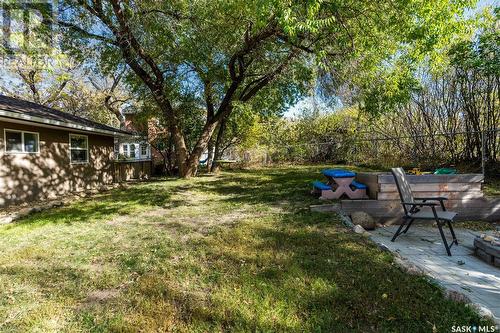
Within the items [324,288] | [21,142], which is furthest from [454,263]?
[21,142]

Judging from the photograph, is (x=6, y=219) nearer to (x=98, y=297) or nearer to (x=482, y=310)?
(x=98, y=297)

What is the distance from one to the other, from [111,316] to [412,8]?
7.30 m

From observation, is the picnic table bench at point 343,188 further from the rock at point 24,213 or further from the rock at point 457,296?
the rock at point 24,213

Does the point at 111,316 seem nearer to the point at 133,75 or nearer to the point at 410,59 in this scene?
the point at 410,59

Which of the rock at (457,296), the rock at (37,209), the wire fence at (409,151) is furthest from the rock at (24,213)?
the wire fence at (409,151)

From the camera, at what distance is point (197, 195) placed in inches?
342

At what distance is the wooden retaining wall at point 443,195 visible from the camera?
554 cm

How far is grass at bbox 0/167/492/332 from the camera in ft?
7.82

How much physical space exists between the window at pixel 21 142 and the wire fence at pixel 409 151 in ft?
36.3

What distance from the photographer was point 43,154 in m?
9.60

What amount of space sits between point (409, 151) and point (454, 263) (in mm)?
7333

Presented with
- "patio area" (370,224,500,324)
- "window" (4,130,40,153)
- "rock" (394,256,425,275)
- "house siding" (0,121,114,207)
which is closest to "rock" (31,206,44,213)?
"house siding" (0,121,114,207)

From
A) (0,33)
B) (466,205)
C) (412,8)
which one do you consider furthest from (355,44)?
(0,33)

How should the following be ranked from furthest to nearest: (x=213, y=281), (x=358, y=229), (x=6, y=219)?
1. (x=6, y=219)
2. (x=358, y=229)
3. (x=213, y=281)
